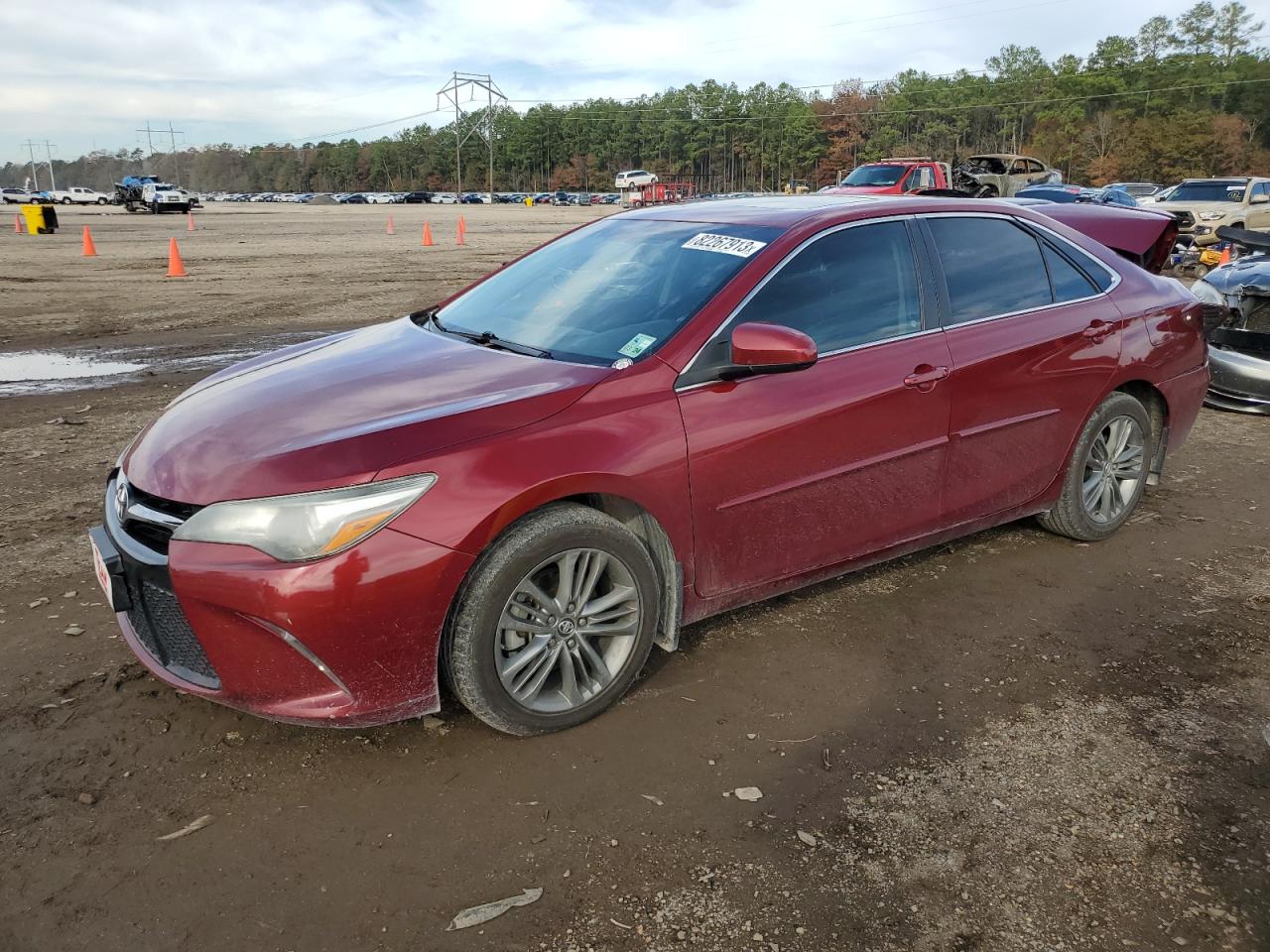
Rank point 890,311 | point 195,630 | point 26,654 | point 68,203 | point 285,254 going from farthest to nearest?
1. point 68,203
2. point 285,254
3. point 890,311
4. point 26,654
5. point 195,630

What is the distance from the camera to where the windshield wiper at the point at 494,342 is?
3.40 meters

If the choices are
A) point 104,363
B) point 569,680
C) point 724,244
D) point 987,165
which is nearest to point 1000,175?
point 987,165

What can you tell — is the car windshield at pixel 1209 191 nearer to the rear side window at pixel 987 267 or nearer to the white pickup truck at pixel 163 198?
the rear side window at pixel 987 267

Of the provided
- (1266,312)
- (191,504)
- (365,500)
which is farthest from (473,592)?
(1266,312)

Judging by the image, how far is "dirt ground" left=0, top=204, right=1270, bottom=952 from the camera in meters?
2.28

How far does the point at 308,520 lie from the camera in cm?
258

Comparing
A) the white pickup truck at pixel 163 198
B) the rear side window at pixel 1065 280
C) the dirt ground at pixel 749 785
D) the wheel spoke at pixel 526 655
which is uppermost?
the white pickup truck at pixel 163 198

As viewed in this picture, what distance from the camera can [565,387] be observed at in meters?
3.01

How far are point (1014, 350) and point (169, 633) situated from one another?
3.32 meters

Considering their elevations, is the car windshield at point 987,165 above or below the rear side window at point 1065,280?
above

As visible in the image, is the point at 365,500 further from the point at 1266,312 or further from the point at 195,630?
the point at 1266,312

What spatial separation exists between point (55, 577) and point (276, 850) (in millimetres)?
2313

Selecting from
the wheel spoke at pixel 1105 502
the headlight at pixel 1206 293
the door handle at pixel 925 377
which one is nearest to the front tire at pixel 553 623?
the door handle at pixel 925 377

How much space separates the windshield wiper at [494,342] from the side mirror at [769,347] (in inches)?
26.3
